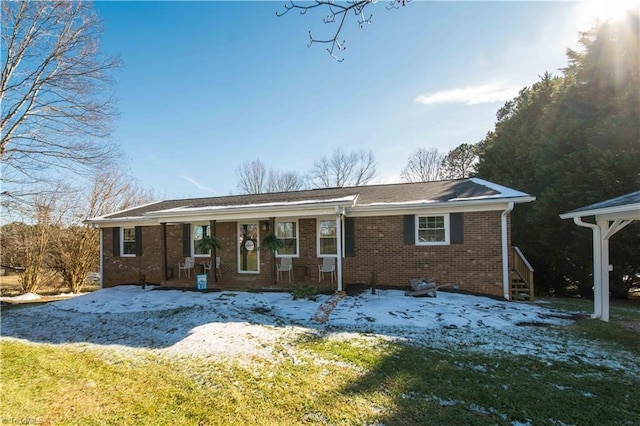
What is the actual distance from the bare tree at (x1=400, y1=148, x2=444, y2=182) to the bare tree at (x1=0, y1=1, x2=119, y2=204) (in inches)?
1074

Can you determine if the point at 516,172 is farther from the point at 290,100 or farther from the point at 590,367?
the point at 590,367

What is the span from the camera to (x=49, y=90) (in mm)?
12188

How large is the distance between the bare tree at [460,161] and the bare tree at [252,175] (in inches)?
776

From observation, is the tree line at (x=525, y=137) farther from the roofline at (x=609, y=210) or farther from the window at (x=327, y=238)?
the window at (x=327, y=238)

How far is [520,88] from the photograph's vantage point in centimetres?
2070

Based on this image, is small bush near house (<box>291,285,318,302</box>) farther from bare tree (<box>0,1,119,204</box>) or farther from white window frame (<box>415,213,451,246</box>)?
bare tree (<box>0,1,119,204</box>)

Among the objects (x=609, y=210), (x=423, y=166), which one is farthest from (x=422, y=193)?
(x=423, y=166)

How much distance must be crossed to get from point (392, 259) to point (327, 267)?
2170 millimetres

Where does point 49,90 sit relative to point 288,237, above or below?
above

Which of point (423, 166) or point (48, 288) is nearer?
point (48, 288)

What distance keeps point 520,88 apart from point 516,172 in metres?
8.26

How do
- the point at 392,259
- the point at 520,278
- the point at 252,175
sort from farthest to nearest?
the point at 252,175 < the point at 392,259 < the point at 520,278

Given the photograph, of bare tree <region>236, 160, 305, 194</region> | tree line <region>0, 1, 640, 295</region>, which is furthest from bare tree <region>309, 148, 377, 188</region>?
tree line <region>0, 1, 640, 295</region>

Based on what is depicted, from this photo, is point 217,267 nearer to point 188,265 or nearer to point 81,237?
point 188,265
